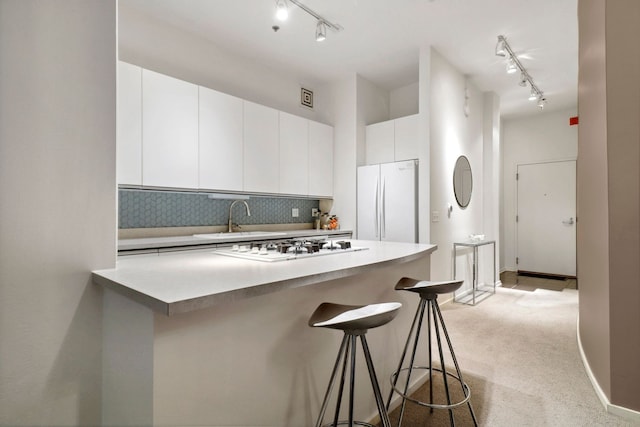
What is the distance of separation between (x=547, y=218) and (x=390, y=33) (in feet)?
15.5

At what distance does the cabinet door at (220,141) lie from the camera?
3197mm

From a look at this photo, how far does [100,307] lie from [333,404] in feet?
3.79

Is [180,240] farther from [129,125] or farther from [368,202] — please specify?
[368,202]

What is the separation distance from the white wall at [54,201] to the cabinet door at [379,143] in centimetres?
326

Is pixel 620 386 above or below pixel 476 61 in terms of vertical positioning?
below

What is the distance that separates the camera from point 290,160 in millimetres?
4012

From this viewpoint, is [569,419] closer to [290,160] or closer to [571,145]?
[290,160]

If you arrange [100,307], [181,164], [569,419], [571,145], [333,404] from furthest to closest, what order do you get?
[571,145], [181,164], [569,419], [333,404], [100,307]

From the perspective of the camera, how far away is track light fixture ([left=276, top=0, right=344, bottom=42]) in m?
2.63

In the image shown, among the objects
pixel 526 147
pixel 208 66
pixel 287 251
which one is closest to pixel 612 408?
pixel 287 251

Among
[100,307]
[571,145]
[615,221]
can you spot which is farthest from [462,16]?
[571,145]

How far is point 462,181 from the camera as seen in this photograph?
14.9 feet

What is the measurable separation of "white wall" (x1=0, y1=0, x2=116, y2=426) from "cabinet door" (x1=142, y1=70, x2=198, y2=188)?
4.61 ft

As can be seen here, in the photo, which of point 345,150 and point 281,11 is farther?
point 345,150
